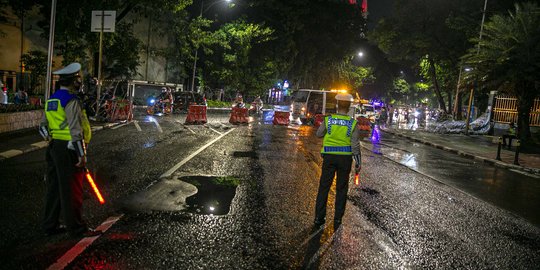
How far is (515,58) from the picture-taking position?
Result: 18047 mm

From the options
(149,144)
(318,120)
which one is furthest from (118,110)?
(318,120)

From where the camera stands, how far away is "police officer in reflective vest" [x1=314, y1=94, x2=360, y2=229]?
5.79 meters

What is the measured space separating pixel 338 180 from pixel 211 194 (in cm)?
225

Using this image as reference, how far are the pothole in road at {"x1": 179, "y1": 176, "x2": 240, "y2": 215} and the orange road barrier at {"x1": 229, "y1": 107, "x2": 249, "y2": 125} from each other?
47.9 feet

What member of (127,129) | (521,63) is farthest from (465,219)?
(521,63)

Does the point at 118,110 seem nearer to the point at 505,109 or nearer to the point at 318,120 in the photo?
the point at 318,120

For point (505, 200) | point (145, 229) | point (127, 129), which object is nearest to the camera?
point (145, 229)

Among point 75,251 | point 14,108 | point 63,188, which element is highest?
point 14,108

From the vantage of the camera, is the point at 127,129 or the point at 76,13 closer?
the point at 127,129

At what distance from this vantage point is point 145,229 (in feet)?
16.2

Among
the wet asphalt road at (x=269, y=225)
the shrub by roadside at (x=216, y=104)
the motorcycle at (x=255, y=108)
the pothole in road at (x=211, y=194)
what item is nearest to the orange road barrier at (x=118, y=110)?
the wet asphalt road at (x=269, y=225)

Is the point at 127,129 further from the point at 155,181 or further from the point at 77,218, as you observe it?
the point at 77,218

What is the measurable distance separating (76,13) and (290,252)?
1743 centimetres

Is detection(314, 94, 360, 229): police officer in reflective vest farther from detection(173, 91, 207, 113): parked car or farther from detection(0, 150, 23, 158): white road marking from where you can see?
detection(173, 91, 207, 113): parked car
